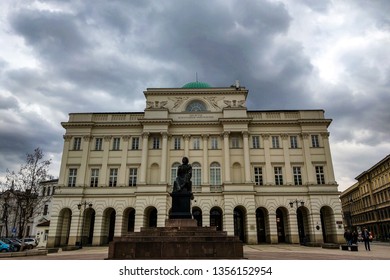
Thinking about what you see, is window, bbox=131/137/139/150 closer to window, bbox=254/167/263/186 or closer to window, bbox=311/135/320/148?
window, bbox=254/167/263/186

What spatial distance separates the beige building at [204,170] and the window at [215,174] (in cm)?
13

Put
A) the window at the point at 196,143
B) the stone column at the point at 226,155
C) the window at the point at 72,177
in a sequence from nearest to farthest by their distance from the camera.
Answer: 1. the stone column at the point at 226,155
2. the window at the point at 72,177
3. the window at the point at 196,143

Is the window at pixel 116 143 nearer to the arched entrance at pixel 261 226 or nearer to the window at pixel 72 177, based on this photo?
the window at pixel 72 177

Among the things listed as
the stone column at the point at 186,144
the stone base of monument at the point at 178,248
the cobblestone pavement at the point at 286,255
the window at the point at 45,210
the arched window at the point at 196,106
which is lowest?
the cobblestone pavement at the point at 286,255

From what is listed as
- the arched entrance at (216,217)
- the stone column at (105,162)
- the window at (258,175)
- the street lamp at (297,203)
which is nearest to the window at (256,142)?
the window at (258,175)

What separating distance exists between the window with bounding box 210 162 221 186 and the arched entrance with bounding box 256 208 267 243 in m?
6.70

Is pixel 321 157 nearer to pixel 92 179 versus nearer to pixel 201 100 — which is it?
pixel 201 100

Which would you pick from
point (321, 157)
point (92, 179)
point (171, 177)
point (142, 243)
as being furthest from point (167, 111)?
point (142, 243)

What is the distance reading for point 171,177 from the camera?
37969 millimetres

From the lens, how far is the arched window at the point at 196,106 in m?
41.2

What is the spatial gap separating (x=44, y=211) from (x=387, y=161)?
72762 mm

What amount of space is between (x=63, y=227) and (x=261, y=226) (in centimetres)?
2612

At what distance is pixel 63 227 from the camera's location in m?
37.5

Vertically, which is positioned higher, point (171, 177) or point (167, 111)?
point (167, 111)
